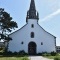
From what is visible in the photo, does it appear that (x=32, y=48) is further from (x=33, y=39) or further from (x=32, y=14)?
(x=32, y=14)

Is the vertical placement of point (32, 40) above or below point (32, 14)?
below

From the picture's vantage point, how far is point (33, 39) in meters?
55.2

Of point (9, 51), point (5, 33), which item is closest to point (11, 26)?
point (5, 33)

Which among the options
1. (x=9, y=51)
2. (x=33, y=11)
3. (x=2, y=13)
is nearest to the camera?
(x=2, y=13)

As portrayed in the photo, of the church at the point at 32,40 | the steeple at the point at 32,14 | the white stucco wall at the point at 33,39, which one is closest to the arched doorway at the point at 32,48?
the church at the point at 32,40

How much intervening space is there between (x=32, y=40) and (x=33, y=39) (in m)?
0.38

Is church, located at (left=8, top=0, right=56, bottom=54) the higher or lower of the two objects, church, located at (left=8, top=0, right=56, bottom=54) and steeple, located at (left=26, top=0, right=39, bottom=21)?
the lower

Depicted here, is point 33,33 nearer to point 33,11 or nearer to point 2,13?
point 33,11

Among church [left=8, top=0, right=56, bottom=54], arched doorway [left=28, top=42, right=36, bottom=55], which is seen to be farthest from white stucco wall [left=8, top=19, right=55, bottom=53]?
arched doorway [left=28, top=42, right=36, bottom=55]

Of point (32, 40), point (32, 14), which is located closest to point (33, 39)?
point (32, 40)

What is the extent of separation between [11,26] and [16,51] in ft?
23.4

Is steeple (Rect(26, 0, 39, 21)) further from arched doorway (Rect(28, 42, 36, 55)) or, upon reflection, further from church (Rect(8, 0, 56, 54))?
arched doorway (Rect(28, 42, 36, 55))

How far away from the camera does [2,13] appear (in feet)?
162

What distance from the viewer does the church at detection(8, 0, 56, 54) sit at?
54.3m
